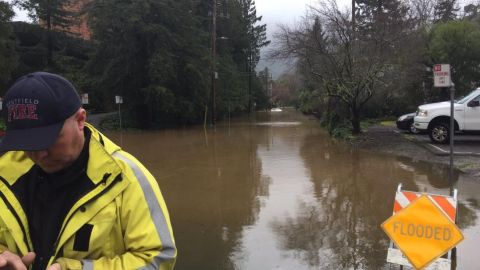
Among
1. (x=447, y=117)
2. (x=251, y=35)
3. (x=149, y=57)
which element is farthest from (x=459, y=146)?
(x=251, y=35)

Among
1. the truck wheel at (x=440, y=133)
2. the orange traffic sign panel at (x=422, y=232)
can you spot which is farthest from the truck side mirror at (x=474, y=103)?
the orange traffic sign panel at (x=422, y=232)

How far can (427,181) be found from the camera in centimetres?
1038

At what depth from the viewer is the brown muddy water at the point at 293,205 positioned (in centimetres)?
581

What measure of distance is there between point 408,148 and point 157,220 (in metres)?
15.1

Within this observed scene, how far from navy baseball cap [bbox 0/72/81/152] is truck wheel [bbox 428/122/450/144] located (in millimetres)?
15570

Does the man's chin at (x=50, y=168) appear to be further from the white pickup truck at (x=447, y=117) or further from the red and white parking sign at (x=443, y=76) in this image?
the white pickup truck at (x=447, y=117)

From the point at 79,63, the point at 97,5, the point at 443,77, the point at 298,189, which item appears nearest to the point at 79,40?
the point at 79,63

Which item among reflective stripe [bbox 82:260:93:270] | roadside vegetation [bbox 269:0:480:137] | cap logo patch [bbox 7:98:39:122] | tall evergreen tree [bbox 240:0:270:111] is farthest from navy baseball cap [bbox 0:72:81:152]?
tall evergreen tree [bbox 240:0:270:111]

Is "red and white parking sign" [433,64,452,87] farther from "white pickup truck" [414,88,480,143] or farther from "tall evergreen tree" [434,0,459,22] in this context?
"tall evergreen tree" [434,0,459,22]

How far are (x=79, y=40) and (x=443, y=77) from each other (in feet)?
132

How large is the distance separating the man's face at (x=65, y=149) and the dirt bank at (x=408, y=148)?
1043cm

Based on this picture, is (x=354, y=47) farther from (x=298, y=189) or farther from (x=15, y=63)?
(x=15, y=63)

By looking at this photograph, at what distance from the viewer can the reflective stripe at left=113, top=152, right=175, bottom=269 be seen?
1.76 metres

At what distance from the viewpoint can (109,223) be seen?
1.70 metres
